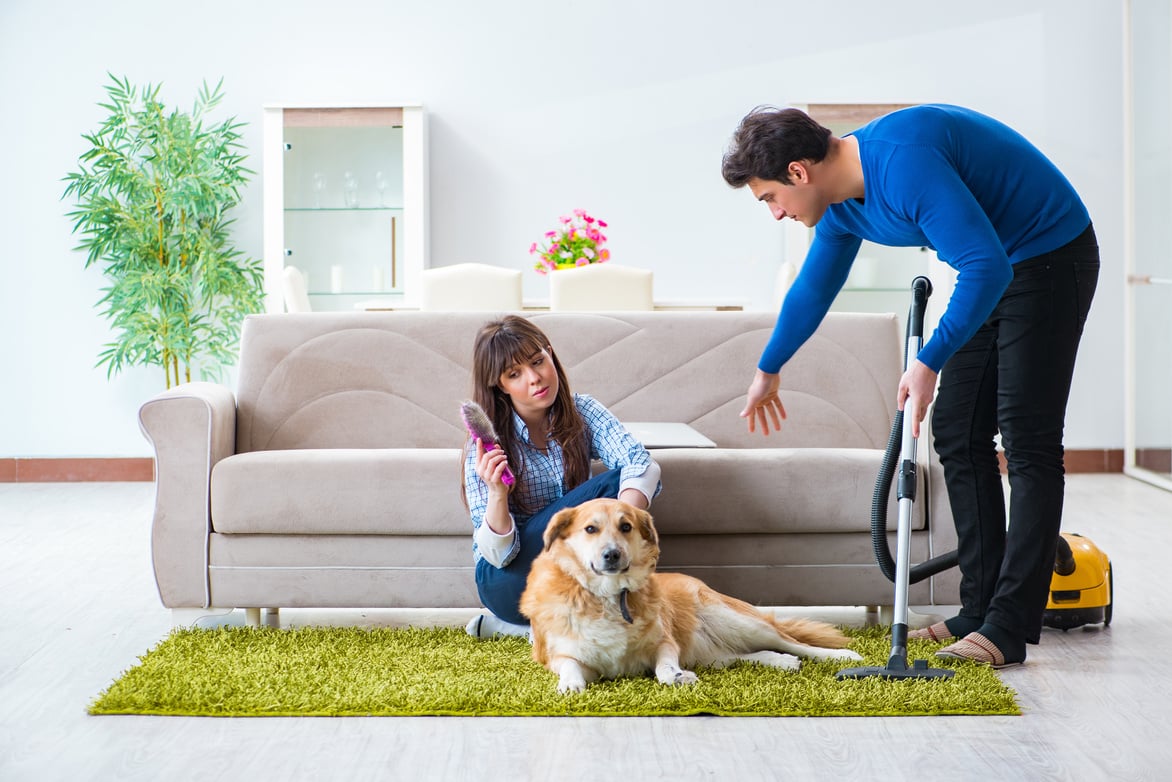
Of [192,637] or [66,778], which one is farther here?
[192,637]

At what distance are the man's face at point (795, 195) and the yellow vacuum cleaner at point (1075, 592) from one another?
1.18 meters

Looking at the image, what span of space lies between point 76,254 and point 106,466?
1132 millimetres

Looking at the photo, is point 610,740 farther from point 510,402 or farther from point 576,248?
point 576,248

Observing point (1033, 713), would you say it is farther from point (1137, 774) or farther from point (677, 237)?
point (677, 237)

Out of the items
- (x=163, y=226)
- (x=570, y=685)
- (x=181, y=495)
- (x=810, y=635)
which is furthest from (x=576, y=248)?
(x=570, y=685)

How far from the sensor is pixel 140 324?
18.5ft

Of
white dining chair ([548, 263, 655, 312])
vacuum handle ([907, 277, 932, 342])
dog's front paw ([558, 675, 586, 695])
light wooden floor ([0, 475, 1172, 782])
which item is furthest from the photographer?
white dining chair ([548, 263, 655, 312])

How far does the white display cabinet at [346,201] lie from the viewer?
221 inches

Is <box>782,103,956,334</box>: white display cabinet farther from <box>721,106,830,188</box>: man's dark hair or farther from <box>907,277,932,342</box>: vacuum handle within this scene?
<box>721,106,830,188</box>: man's dark hair

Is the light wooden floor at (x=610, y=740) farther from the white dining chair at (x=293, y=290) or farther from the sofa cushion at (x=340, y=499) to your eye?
the white dining chair at (x=293, y=290)

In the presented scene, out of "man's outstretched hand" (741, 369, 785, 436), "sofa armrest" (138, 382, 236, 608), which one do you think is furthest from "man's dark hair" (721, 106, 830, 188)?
"sofa armrest" (138, 382, 236, 608)

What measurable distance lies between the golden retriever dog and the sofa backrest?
1004 millimetres

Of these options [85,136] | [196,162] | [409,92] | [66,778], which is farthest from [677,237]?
[66,778]

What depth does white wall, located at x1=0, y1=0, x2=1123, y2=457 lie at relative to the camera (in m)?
5.90
